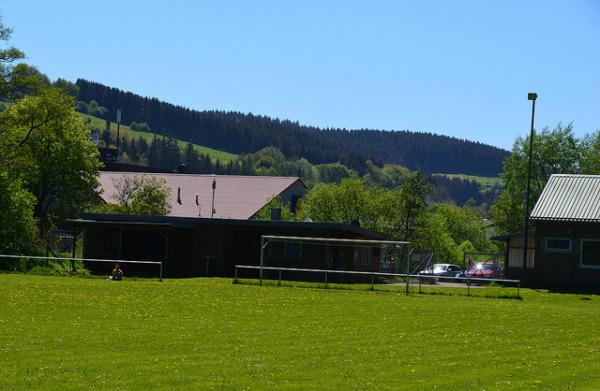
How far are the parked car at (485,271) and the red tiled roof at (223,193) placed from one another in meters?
17.8

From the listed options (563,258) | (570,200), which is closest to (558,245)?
(563,258)

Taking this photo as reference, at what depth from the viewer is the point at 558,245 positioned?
4925 centimetres

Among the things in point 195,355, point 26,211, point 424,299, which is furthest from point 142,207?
point 195,355

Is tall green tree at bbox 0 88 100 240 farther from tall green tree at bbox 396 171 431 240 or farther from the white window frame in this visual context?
the white window frame

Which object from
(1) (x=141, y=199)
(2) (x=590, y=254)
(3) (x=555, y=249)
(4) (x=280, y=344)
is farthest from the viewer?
(1) (x=141, y=199)

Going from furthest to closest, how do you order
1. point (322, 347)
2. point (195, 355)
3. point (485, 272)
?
point (485, 272) < point (322, 347) < point (195, 355)

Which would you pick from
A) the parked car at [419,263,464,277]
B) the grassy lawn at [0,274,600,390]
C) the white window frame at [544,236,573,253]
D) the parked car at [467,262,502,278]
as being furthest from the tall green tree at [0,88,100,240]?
the white window frame at [544,236,573,253]

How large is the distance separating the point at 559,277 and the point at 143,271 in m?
22.0

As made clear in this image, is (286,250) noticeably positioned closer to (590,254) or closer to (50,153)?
(590,254)

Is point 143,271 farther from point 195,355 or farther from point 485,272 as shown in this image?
point 195,355

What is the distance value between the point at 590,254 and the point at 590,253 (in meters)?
0.06

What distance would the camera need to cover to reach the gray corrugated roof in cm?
4881

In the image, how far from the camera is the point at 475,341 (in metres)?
20.6

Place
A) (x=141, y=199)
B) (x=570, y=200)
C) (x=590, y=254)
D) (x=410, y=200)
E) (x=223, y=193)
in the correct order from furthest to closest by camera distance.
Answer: (x=223, y=193)
(x=410, y=200)
(x=141, y=199)
(x=570, y=200)
(x=590, y=254)
